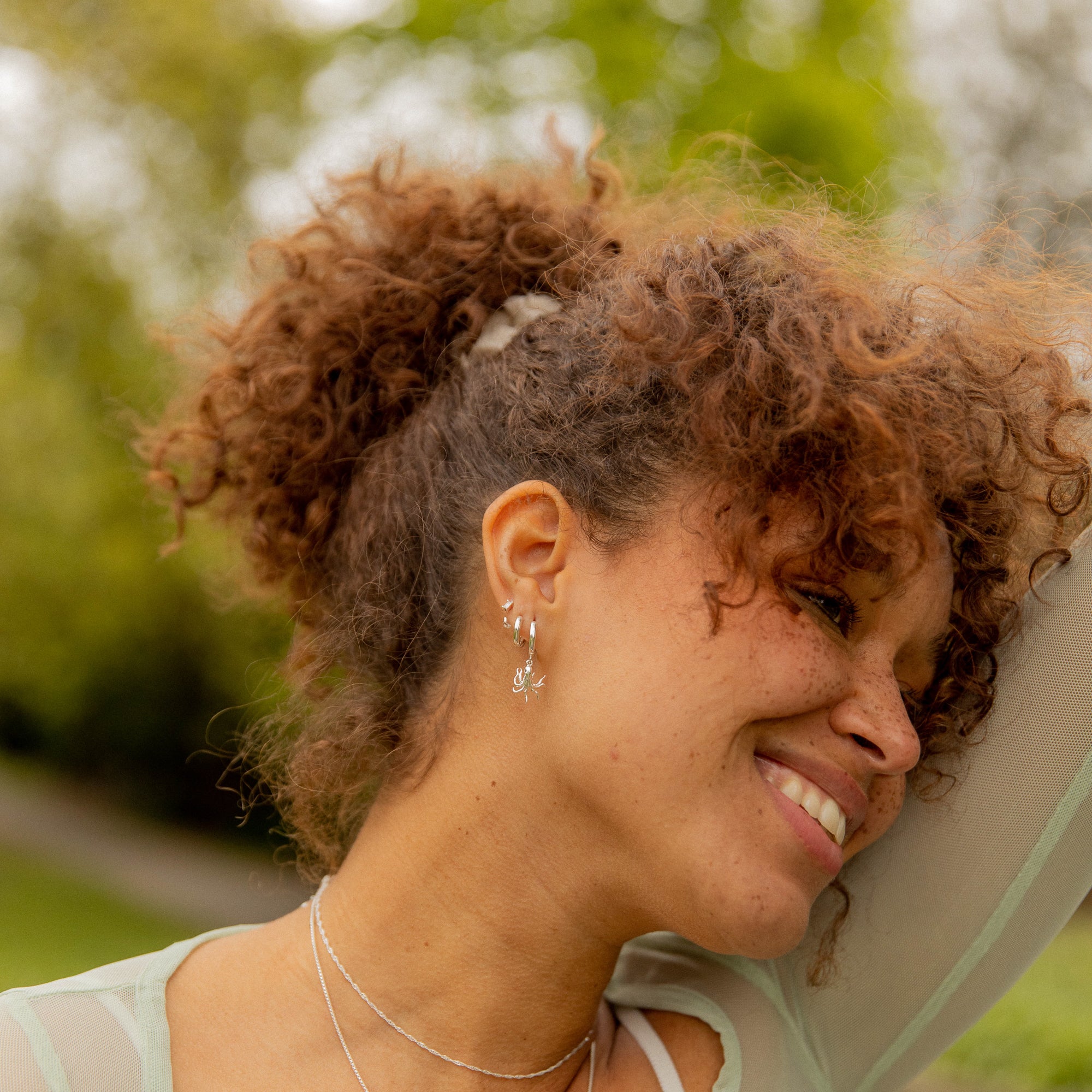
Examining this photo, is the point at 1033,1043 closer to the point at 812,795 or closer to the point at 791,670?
the point at 812,795

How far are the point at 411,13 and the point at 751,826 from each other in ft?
30.9

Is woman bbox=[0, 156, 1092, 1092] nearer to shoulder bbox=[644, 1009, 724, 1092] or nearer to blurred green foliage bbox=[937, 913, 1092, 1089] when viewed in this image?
shoulder bbox=[644, 1009, 724, 1092]

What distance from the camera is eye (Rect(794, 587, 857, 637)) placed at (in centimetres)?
173

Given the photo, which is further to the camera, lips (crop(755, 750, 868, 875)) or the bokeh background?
the bokeh background

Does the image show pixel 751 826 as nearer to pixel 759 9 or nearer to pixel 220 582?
pixel 220 582

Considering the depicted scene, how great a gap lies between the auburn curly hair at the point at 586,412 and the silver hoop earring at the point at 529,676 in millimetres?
180

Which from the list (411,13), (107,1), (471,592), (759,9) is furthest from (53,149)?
(471,592)

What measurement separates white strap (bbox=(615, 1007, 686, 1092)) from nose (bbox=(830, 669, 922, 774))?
619mm

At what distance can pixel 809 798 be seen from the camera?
68.2 inches

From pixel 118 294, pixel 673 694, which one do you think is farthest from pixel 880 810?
pixel 118 294

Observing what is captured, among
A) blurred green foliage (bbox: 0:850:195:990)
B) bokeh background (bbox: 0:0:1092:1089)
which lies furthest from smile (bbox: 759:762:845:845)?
bokeh background (bbox: 0:0:1092:1089)

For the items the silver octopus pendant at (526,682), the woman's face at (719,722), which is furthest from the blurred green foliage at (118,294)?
the woman's face at (719,722)

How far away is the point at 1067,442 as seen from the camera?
6.08ft

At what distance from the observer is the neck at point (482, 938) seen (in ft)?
6.05
